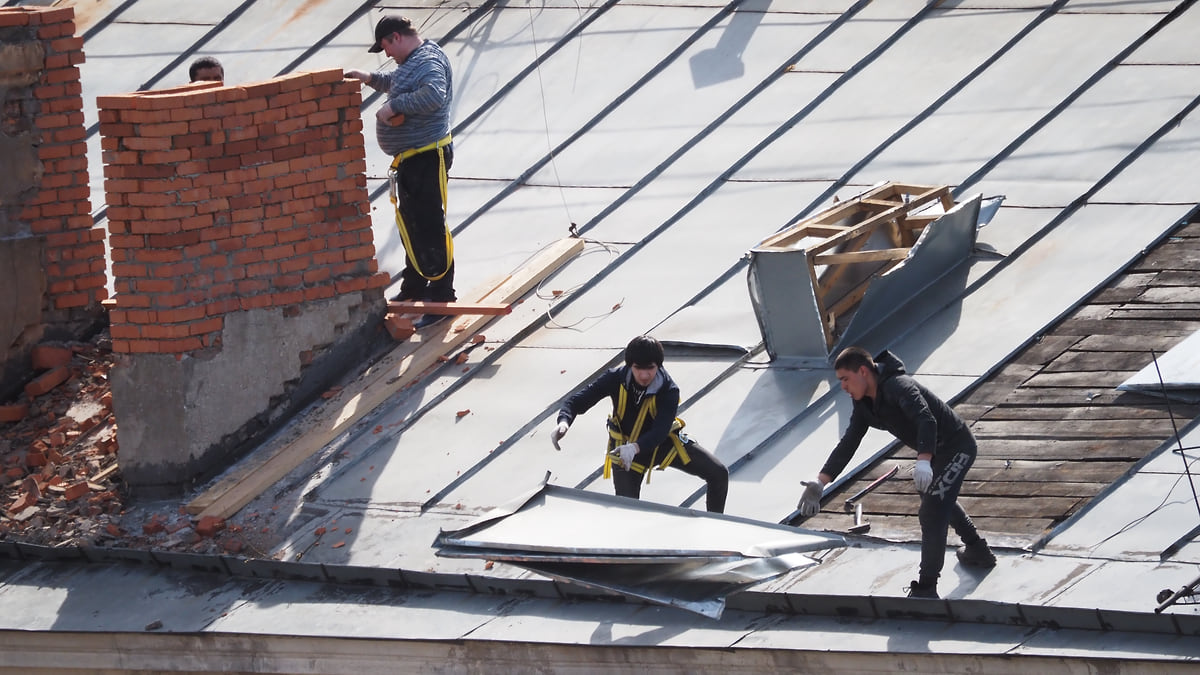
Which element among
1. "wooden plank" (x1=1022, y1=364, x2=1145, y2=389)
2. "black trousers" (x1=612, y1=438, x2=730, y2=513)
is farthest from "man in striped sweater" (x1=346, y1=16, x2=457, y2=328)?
"wooden plank" (x1=1022, y1=364, x2=1145, y2=389)

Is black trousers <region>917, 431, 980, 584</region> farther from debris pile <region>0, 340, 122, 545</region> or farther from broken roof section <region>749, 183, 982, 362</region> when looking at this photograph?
debris pile <region>0, 340, 122, 545</region>

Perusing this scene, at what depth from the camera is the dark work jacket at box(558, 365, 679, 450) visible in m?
8.20

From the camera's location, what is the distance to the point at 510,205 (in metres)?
12.1

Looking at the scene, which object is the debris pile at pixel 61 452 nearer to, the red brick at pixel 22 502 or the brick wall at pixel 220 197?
the red brick at pixel 22 502

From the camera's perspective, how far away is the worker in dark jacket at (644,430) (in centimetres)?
822

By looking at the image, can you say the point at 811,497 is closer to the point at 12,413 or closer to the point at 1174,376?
the point at 1174,376

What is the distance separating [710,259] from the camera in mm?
10953

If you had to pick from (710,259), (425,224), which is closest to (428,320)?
(425,224)

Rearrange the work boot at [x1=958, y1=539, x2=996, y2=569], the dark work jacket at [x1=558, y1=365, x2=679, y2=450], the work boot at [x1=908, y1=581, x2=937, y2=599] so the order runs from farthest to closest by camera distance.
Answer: the dark work jacket at [x1=558, y1=365, x2=679, y2=450]
the work boot at [x1=958, y1=539, x2=996, y2=569]
the work boot at [x1=908, y1=581, x2=937, y2=599]

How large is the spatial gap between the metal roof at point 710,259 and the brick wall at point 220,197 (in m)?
1.02

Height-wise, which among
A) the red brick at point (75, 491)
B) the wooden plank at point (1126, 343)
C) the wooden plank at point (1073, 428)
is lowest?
the red brick at point (75, 491)

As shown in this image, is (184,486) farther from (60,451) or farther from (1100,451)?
(1100,451)

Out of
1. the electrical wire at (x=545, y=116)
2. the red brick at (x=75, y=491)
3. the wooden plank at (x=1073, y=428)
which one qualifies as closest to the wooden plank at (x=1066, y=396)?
the wooden plank at (x=1073, y=428)

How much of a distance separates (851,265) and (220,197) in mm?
3551
